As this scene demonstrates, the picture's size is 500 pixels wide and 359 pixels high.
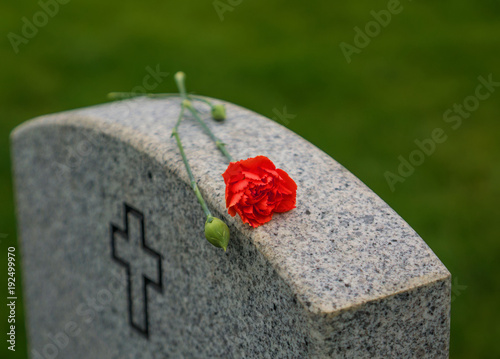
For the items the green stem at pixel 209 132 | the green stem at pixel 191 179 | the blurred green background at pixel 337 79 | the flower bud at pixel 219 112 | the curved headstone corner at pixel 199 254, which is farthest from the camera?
the blurred green background at pixel 337 79

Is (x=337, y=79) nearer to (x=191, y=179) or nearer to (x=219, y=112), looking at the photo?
(x=219, y=112)

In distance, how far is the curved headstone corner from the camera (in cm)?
144

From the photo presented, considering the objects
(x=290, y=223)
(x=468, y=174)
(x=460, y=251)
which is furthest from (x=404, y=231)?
(x=468, y=174)

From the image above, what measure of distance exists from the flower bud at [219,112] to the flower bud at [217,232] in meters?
0.60

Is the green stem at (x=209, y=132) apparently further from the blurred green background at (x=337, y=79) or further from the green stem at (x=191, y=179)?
the blurred green background at (x=337, y=79)

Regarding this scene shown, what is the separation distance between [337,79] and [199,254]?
10.5ft

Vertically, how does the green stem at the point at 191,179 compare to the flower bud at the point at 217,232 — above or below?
above

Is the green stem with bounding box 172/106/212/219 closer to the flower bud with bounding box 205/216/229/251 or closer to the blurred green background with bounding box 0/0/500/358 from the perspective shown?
the flower bud with bounding box 205/216/229/251

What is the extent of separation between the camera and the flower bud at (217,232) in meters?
1.53

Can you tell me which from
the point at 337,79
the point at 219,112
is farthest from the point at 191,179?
the point at 337,79

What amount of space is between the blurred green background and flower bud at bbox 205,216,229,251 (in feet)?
6.49

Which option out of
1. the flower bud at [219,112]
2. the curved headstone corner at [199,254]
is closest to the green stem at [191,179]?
the curved headstone corner at [199,254]

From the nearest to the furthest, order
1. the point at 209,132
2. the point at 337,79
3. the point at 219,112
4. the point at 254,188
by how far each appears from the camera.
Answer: the point at 254,188 → the point at 209,132 → the point at 219,112 → the point at 337,79

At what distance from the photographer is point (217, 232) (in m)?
1.53
